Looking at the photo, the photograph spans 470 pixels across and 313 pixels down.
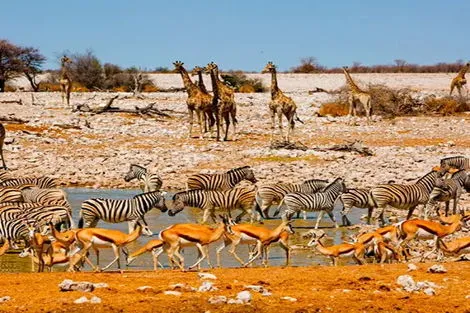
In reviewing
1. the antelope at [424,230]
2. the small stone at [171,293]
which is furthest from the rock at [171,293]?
the antelope at [424,230]

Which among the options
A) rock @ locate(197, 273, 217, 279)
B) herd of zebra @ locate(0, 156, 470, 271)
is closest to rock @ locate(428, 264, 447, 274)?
herd of zebra @ locate(0, 156, 470, 271)

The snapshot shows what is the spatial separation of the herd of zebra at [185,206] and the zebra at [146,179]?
0.02 meters

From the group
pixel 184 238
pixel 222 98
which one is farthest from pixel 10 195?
pixel 222 98

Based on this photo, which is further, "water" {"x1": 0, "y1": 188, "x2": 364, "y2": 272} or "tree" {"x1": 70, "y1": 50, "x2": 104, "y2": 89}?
"tree" {"x1": 70, "y1": 50, "x2": 104, "y2": 89}

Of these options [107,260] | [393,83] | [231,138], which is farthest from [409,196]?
[393,83]

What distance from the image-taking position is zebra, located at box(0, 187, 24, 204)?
48.4 ft

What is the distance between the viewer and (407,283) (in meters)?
8.97

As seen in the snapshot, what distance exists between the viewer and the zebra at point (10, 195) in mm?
14742

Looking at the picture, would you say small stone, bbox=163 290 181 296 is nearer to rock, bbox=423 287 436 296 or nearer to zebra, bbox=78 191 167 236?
rock, bbox=423 287 436 296

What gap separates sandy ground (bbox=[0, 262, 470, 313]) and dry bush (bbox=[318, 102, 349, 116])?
84.2ft

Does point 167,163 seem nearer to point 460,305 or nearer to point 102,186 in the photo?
point 102,186

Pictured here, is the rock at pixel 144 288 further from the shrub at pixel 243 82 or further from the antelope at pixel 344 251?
the shrub at pixel 243 82

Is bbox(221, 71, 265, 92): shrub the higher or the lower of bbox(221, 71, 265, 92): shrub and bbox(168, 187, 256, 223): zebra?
the higher

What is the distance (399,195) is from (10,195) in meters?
6.72
